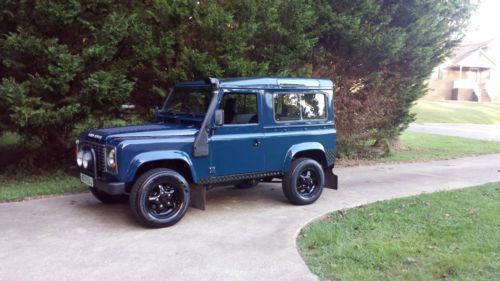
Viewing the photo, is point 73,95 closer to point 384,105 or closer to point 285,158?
point 285,158

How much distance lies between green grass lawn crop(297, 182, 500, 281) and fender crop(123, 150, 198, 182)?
70.7 inches

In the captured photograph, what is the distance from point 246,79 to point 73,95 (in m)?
3.37

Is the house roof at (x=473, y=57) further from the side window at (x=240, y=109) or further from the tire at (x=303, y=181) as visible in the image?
the side window at (x=240, y=109)

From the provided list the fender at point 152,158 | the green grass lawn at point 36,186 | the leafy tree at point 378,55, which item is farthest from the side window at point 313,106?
the green grass lawn at point 36,186

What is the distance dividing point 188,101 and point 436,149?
34.4ft

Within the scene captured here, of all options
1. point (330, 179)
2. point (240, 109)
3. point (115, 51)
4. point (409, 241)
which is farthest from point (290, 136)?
point (115, 51)

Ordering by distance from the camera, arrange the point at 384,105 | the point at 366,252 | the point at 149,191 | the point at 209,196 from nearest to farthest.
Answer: the point at 366,252 → the point at 149,191 → the point at 209,196 → the point at 384,105

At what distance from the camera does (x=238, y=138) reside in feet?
21.1

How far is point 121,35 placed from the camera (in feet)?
26.4

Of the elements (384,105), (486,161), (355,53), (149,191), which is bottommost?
(486,161)

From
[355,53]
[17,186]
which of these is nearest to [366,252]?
[17,186]

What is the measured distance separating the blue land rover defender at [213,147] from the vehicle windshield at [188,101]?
0.02 meters

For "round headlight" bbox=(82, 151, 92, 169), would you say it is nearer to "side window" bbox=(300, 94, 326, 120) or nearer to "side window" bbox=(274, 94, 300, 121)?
"side window" bbox=(274, 94, 300, 121)

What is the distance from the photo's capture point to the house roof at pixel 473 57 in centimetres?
4919
